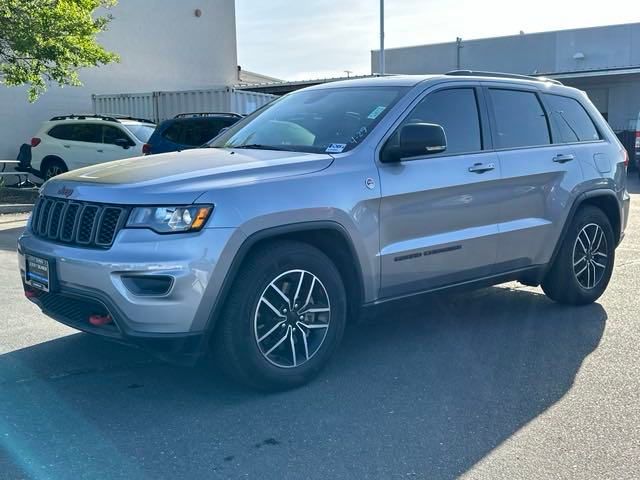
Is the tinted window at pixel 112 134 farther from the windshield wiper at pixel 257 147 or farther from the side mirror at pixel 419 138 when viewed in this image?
the side mirror at pixel 419 138

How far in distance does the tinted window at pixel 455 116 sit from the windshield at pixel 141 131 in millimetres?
10970

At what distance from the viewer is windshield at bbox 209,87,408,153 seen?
4.87 metres

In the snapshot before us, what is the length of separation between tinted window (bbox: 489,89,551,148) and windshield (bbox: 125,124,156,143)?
35.4 ft

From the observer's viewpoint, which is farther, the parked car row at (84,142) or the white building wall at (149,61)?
the white building wall at (149,61)

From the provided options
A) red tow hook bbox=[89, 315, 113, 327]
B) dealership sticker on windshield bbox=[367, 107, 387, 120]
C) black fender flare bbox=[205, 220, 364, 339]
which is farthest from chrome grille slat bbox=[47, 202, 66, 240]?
dealership sticker on windshield bbox=[367, 107, 387, 120]

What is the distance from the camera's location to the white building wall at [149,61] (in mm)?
20250

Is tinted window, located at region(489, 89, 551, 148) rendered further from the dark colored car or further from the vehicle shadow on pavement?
the dark colored car

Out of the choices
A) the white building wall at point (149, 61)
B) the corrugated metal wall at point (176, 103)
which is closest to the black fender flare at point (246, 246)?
the corrugated metal wall at point (176, 103)

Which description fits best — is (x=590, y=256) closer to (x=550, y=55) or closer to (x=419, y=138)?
(x=419, y=138)

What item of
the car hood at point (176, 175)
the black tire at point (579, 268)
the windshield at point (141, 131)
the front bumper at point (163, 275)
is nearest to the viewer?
the front bumper at point (163, 275)

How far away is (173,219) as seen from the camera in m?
3.89

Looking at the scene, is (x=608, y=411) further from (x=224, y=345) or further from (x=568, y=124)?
(x=568, y=124)

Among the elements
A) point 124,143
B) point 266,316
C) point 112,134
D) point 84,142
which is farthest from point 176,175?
point 84,142

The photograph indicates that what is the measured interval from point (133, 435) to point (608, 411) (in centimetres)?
265
